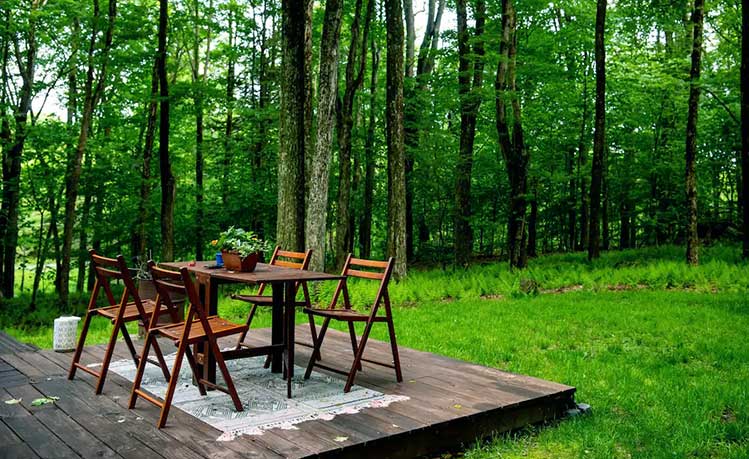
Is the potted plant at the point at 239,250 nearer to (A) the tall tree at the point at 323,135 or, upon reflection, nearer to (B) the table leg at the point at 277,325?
(B) the table leg at the point at 277,325

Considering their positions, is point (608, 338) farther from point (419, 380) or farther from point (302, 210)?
point (302, 210)

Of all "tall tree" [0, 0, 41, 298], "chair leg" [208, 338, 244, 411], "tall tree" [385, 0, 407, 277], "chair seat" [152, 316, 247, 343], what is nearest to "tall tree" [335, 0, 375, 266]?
"tall tree" [385, 0, 407, 277]

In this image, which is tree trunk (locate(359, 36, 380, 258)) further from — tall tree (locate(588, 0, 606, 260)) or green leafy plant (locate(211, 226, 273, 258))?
green leafy plant (locate(211, 226, 273, 258))

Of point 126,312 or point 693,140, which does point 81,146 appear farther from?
point 693,140

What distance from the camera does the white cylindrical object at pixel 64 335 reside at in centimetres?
536

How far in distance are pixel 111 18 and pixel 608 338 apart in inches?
426

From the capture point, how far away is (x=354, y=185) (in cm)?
1722

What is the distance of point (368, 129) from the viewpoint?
55.4ft

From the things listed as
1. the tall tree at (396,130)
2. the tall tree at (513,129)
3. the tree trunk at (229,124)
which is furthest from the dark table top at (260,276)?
the tree trunk at (229,124)

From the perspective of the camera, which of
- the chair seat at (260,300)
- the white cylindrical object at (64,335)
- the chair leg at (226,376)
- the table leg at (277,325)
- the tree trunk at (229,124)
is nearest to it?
the chair leg at (226,376)

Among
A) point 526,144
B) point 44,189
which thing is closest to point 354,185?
point 526,144

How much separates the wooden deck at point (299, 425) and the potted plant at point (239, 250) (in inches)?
44.0

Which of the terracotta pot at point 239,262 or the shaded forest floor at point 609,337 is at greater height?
the terracotta pot at point 239,262

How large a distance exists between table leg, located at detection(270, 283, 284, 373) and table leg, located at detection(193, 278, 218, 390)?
44 cm
